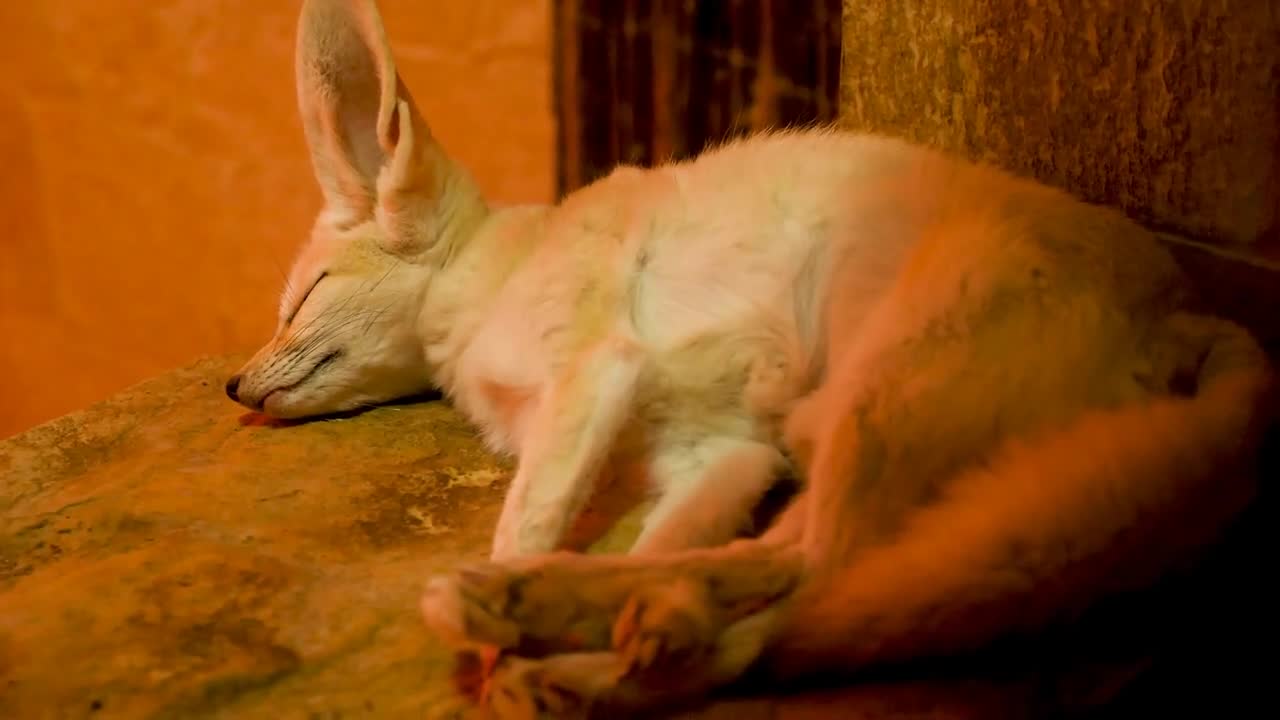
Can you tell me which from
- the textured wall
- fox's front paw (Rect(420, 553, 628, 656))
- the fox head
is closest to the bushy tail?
fox's front paw (Rect(420, 553, 628, 656))

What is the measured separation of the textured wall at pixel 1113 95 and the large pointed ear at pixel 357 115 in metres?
1.00

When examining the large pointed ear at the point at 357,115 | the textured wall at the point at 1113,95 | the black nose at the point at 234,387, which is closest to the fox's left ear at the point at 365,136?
the large pointed ear at the point at 357,115

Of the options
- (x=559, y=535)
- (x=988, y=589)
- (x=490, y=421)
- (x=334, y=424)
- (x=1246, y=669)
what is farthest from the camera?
(x=334, y=424)

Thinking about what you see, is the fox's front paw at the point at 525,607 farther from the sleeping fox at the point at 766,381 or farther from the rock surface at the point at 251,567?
the rock surface at the point at 251,567

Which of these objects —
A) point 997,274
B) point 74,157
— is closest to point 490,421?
point 997,274

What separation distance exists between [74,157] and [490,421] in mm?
3471

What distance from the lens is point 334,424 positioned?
2232 mm

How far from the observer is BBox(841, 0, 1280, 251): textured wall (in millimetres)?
1722

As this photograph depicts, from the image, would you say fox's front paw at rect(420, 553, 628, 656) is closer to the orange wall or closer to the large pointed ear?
the large pointed ear

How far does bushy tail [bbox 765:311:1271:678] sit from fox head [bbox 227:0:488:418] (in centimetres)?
118

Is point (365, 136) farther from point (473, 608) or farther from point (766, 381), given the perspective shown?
point (473, 608)

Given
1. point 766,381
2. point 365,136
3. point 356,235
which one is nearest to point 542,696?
point 766,381

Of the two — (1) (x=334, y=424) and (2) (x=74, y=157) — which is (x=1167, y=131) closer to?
(1) (x=334, y=424)

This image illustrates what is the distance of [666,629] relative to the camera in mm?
1164
